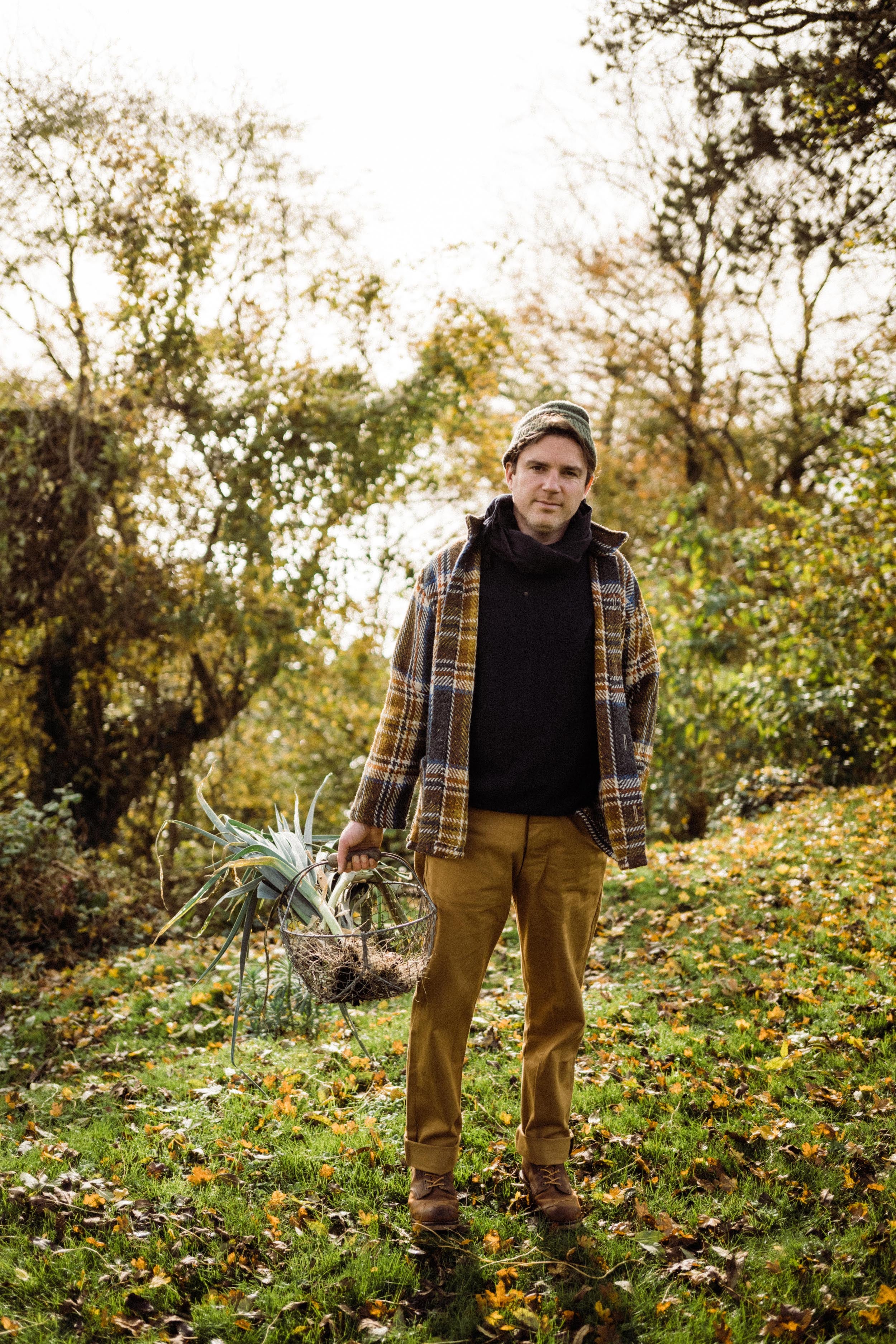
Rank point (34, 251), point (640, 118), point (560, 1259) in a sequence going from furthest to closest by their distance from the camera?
1. point (640, 118)
2. point (34, 251)
3. point (560, 1259)

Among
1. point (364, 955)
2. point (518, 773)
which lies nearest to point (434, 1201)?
point (364, 955)

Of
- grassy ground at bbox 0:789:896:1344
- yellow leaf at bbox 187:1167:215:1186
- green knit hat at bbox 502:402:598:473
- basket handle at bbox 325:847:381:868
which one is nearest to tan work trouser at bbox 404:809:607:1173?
basket handle at bbox 325:847:381:868

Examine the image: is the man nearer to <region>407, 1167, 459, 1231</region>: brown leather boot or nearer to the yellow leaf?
<region>407, 1167, 459, 1231</region>: brown leather boot

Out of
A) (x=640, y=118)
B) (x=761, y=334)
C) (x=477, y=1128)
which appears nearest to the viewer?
(x=477, y=1128)

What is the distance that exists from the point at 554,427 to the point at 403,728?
35.6 inches

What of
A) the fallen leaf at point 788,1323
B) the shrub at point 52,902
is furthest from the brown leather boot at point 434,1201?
the shrub at point 52,902

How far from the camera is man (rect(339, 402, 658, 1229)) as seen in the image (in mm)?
2658

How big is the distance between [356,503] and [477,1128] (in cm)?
657

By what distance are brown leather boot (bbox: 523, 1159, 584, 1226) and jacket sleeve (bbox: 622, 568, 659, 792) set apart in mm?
1126

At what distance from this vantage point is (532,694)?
8.79ft

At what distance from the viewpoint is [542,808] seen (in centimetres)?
268

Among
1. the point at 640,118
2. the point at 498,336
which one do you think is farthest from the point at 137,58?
the point at 640,118

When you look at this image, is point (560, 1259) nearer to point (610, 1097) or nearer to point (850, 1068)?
point (610, 1097)

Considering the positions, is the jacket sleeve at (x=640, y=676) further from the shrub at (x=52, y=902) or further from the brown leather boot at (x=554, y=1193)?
the shrub at (x=52, y=902)
